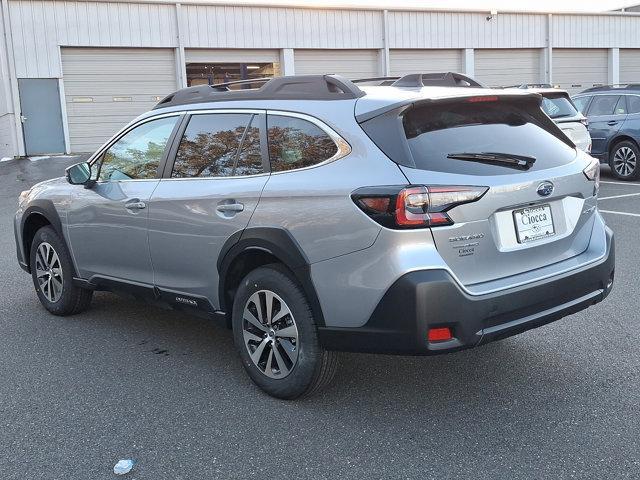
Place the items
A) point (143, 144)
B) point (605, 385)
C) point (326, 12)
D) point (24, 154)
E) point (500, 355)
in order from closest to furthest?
point (605, 385), point (500, 355), point (143, 144), point (24, 154), point (326, 12)

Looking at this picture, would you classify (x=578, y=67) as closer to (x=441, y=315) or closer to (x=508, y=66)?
(x=508, y=66)

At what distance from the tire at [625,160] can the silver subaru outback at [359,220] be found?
31.7 feet

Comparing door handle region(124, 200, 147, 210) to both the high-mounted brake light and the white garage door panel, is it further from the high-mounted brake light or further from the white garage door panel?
the white garage door panel

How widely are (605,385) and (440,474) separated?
4.55 feet


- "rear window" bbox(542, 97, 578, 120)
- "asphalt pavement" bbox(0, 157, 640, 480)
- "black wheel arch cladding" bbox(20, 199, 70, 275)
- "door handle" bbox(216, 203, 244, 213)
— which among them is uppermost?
"rear window" bbox(542, 97, 578, 120)

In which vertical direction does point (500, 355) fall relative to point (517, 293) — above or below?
below

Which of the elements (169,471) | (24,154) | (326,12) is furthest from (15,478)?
(326,12)

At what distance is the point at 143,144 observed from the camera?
4867 millimetres

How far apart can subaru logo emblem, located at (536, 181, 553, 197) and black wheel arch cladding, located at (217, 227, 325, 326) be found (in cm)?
126

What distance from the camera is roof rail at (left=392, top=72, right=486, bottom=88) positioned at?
13.8 feet

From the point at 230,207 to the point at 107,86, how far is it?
68.3 ft

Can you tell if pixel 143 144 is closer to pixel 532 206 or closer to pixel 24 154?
pixel 532 206

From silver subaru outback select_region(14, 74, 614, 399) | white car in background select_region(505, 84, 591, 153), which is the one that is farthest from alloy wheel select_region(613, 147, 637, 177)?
silver subaru outback select_region(14, 74, 614, 399)

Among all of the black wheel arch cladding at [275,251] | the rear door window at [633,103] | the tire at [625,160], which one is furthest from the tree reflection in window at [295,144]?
the rear door window at [633,103]
